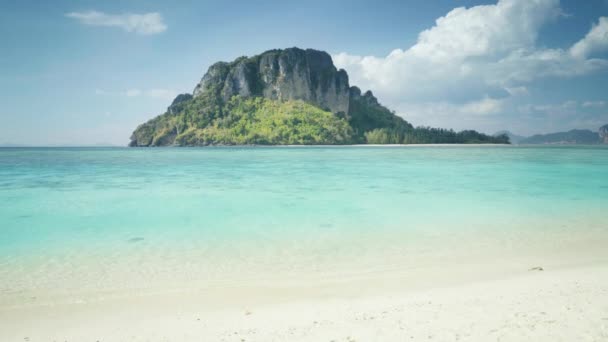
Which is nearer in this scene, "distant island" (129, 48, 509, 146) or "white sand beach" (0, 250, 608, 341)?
"white sand beach" (0, 250, 608, 341)

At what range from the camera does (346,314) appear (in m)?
4.54

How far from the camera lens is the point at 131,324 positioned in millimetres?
4504

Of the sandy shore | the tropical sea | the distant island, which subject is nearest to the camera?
the sandy shore

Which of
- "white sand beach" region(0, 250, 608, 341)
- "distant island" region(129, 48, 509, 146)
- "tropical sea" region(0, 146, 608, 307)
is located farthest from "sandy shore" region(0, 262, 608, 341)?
"distant island" region(129, 48, 509, 146)

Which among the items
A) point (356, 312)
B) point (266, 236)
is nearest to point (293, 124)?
point (266, 236)

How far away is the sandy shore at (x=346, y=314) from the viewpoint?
3965mm

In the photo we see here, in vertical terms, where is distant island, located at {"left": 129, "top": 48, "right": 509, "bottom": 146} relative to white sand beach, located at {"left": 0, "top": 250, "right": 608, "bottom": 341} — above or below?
above

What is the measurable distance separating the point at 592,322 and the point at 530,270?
246 cm

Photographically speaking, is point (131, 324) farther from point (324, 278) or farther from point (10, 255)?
point (10, 255)

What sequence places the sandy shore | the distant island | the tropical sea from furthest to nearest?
the distant island → the tropical sea → the sandy shore

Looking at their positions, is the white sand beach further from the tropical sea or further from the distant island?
the distant island

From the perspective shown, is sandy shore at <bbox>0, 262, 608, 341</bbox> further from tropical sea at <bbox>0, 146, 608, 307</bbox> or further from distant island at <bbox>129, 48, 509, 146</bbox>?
distant island at <bbox>129, 48, 509, 146</bbox>

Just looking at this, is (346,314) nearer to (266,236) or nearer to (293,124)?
(266,236)

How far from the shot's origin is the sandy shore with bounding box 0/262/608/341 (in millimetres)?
3965
